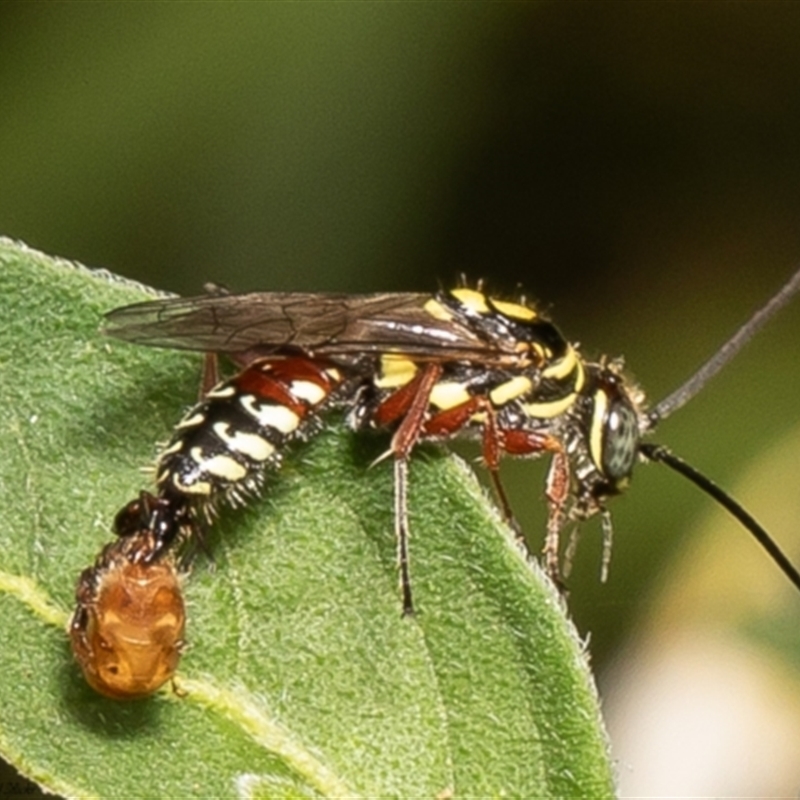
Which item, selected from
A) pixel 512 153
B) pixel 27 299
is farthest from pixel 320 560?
pixel 512 153

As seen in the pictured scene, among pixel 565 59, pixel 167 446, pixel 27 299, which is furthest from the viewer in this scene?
pixel 565 59

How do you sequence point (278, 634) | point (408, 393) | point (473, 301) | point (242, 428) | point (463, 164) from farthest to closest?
point (463, 164)
point (473, 301)
point (408, 393)
point (242, 428)
point (278, 634)

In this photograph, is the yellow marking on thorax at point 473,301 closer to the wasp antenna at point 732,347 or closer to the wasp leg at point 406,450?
the wasp leg at point 406,450

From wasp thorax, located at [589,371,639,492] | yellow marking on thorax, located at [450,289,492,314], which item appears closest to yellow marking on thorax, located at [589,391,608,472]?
wasp thorax, located at [589,371,639,492]

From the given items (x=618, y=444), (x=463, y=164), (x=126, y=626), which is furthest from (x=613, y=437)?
(x=463, y=164)

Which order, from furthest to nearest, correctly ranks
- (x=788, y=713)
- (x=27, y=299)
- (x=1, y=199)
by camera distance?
(x=1, y=199) < (x=788, y=713) < (x=27, y=299)

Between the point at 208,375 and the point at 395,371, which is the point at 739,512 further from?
the point at 208,375

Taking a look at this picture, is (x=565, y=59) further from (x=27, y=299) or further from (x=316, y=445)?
(x=27, y=299)

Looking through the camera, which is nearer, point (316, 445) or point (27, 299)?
point (27, 299)
